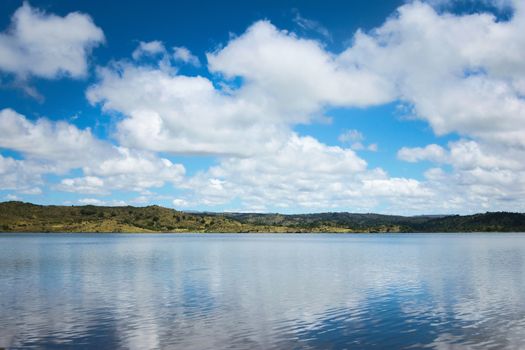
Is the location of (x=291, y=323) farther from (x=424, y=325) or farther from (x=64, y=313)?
(x=64, y=313)

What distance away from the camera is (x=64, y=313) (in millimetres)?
51969

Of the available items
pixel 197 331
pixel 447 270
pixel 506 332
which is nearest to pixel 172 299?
pixel 197 331

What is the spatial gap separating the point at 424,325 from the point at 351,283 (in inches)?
1303

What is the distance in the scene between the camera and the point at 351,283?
260 feet

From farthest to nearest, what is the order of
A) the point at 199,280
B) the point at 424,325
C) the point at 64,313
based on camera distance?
the point at 199,280 → the point at 64,313 → the point at 424,325

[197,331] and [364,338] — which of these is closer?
[364,338]

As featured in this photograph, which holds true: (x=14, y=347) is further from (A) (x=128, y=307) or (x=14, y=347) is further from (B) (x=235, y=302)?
(B) (x=235, y=302)

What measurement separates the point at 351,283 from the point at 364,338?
3911 centimetres

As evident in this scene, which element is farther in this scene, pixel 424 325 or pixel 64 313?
pixel 64 313

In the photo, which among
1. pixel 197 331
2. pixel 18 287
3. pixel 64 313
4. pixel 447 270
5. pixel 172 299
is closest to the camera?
pixel 197 331

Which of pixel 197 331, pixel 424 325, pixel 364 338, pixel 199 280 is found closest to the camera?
pixel 364 338

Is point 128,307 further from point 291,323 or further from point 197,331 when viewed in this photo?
point 291,323

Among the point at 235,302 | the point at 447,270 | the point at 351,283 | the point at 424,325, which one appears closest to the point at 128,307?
the point at 235,302

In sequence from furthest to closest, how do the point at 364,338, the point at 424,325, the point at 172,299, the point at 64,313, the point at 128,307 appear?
the point at 172,299
the point at 128,307
the point at 64,313
the point at 424,325
the point at 364,338
